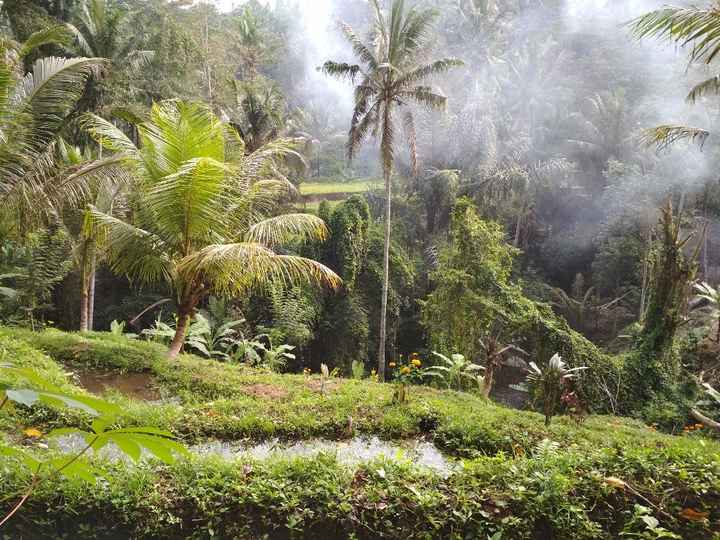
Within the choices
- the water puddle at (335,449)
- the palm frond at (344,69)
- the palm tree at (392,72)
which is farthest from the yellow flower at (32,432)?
the palm frond at (344,69)

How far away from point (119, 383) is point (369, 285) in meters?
12.4

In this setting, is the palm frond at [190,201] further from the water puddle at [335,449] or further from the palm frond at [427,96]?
the palm frond at [427,96]

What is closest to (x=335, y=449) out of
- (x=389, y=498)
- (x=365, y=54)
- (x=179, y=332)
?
(x=389, y=498)

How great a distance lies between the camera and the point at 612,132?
2520 centimetres

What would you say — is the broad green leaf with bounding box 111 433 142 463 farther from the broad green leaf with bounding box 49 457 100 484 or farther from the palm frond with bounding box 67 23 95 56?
the palm frond with bounding box 67 23 95 56

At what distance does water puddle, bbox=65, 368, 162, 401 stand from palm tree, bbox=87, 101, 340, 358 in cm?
99

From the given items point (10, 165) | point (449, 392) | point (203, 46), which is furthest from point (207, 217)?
point (203, 46)

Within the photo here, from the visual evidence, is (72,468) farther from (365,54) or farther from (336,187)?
(336,187)

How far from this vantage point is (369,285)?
63.3ft

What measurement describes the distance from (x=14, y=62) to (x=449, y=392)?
7.64m

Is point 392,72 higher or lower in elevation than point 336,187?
lower

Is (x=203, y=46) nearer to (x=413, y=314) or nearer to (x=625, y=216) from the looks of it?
(x=413, y=314)

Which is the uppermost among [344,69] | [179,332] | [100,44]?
[100,44]

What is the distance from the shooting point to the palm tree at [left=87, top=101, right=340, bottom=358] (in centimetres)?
746
